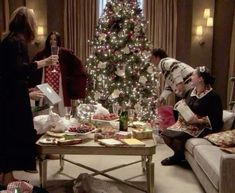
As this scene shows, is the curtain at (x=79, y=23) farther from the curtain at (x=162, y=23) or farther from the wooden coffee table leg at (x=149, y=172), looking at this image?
the wooden coffee table leg at (x=149, y=172)

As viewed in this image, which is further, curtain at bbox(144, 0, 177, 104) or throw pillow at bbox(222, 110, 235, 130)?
curtain at bbox(144, 0, 177, 104)

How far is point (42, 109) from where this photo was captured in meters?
3.78

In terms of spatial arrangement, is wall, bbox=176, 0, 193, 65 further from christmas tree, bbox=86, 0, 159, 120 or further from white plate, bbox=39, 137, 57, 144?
white plate, bbox=39, 137, 57, 144

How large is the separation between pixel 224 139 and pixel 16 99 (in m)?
1.89

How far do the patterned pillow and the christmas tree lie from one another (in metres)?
2.05

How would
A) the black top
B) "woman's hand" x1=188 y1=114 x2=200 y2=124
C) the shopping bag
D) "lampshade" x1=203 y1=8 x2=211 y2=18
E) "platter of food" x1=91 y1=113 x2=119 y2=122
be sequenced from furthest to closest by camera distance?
"lampshade" x1=203 y1=8 x2=211 y2=18 < the shopping bag < "woman's hand" x1=188 y1=114 x2=200 y2=124 < "platter of food" x1=91 y1=113 x2=119 y2=122 < the black top

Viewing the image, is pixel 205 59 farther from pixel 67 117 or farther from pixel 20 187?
pixel 20 187

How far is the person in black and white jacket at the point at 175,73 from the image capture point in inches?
176

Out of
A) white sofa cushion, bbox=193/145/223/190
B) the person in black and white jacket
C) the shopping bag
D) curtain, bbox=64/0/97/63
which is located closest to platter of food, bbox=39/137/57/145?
white sofa cushion, bbox=193/145/223/190

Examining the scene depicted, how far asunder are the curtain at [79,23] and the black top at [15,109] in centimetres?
382

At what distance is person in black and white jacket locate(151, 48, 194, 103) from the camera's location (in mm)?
4473

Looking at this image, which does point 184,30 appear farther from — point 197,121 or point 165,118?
point 197,121

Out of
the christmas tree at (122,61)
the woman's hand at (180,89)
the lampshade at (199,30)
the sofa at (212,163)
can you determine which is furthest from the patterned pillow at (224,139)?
the lampshade at (199,30)

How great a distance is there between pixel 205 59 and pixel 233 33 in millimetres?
Result: 681
